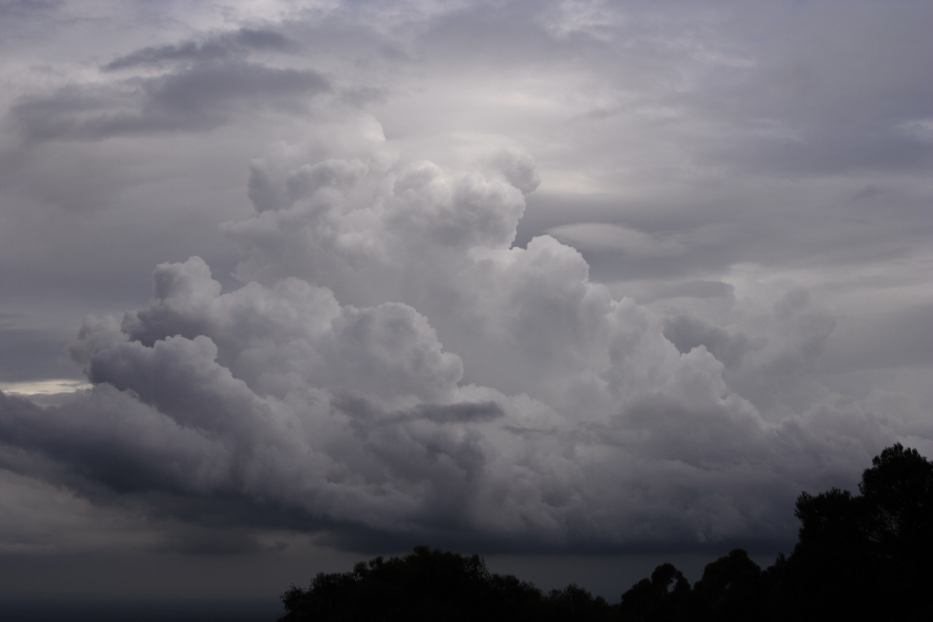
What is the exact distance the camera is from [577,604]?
151 m

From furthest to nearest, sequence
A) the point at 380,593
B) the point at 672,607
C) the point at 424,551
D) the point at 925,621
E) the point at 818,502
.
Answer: the point at 672,607
the point at 424,551
the point at 380,593
the point at 818,502
the point at 925,621

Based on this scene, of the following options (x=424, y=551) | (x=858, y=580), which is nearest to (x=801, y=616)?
(x=858, y=580)

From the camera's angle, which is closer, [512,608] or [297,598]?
[512,608]

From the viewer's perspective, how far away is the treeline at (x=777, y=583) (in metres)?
109

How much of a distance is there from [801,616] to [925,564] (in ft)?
40.6

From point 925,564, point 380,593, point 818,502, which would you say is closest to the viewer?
point 925,564

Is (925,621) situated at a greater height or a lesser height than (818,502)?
lesser

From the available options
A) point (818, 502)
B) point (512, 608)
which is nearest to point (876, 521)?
point (818, 502)

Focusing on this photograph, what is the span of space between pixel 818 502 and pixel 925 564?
11.4 meters

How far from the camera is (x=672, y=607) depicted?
18238 cm

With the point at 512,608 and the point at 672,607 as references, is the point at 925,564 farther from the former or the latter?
the point at 672,607

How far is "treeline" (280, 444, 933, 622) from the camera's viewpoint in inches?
4306

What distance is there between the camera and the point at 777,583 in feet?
410

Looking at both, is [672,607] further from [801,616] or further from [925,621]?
[925,621]
